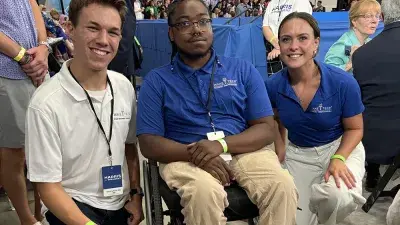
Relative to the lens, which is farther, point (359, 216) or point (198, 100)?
point (359, 216)

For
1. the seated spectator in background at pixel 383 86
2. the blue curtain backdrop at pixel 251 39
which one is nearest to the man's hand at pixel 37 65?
the seated spectator in background at pixel 383 86

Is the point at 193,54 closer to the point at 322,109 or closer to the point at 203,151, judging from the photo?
the point at 203,151

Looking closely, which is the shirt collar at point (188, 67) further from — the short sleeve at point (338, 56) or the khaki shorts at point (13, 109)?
the short sleeve at point (338, 56)

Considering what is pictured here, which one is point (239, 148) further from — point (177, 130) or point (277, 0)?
point (277, 0)

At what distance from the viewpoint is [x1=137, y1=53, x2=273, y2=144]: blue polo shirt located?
1872 mm

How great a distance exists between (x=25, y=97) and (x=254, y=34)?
3558mm

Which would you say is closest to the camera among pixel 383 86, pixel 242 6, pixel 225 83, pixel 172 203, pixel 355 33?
pixel 172 203

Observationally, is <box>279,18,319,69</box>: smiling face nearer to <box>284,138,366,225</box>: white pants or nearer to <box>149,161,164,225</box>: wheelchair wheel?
<box>284,138,366,225</box>: white pants

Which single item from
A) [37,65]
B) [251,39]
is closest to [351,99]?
[37,65]

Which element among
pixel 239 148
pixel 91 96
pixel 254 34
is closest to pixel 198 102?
pixel 239 148

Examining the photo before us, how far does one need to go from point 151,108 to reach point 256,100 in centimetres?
46

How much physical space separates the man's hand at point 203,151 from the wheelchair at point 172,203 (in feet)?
0.52

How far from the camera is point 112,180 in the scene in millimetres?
1657

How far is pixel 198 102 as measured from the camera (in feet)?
6.21
